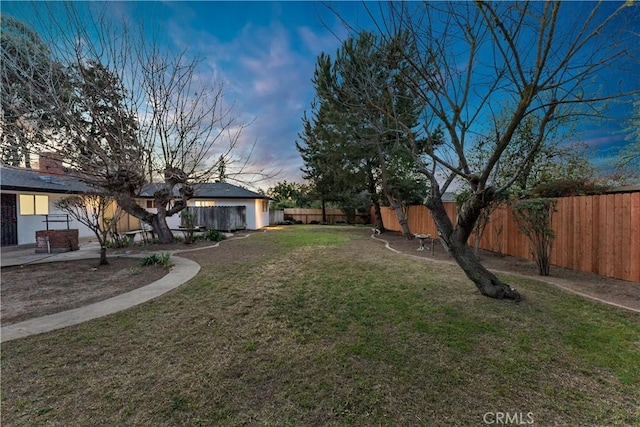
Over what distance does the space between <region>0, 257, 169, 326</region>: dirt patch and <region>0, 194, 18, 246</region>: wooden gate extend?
5442 millimetres

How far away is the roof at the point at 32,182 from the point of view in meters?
10.2

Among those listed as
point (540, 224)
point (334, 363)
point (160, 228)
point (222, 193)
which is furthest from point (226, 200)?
point (334, 363)

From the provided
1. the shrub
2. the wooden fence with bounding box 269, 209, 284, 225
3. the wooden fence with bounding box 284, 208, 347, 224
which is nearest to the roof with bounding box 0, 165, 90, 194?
the shrub

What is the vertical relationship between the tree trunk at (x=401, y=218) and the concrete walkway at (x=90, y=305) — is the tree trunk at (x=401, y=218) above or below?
above

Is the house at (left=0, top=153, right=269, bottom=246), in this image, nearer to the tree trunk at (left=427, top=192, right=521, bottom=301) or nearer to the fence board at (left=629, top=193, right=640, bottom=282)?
the tree trunk at (left=427, top=192, right=521, bottom=301)

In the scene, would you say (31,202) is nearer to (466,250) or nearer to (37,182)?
(37,182)

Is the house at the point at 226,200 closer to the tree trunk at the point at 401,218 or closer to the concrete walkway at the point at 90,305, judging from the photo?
the tree trunk at the point at 401,218

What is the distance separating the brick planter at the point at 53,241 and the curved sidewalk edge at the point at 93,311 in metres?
6.42

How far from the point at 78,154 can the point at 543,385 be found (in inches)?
407

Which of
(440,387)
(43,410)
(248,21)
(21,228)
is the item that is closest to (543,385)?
(440,387)

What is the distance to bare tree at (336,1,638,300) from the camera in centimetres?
325

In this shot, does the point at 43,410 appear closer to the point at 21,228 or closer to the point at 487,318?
the point at 487,318

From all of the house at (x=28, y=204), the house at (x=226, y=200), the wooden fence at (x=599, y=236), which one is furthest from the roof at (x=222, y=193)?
the wooden fence at (x=599, y=236)

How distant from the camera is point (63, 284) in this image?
5703 millimetres
